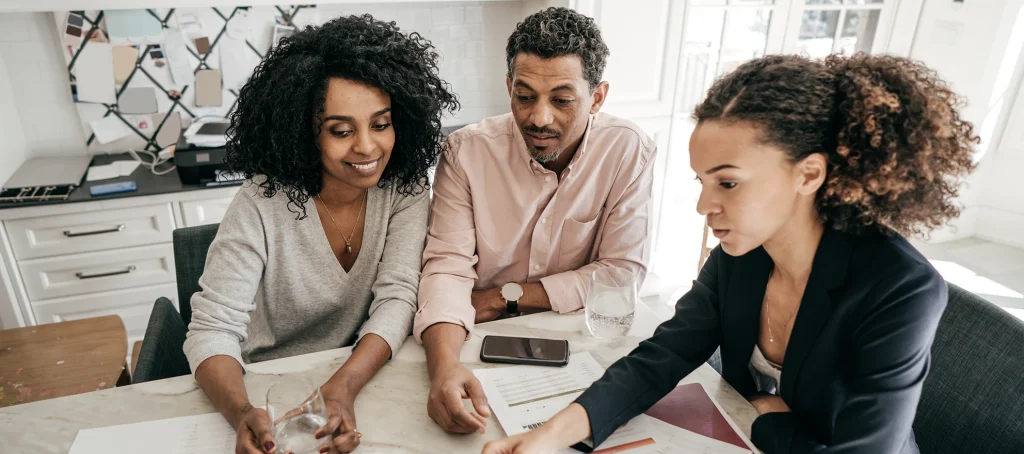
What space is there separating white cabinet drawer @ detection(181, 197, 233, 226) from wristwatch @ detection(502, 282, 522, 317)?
149 centimetres

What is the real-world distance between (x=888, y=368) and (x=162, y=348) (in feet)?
4.76

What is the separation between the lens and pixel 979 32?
326 cm

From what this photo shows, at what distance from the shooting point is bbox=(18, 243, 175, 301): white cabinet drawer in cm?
244

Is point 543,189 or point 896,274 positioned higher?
point 896,274

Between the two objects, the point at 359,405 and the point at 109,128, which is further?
the point at 109,128

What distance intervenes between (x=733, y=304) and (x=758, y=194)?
287 millimetres

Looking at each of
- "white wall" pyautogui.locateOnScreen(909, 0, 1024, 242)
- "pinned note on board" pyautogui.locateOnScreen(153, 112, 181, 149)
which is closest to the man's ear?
"pinned note on board" pyautogui.locateOnScreen(153, 112, 181, 149)

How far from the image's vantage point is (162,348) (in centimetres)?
145

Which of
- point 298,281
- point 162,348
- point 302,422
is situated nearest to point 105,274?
point 162,348

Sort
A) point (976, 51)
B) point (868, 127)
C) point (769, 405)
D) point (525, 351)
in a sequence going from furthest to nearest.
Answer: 1. point (976, 51)
2. point (525, 351)
3. point (769, 405)
4. point (868, 127)

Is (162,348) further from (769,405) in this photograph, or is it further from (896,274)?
(896,274)

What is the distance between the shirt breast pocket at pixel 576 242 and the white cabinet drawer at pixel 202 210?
4.92 ft

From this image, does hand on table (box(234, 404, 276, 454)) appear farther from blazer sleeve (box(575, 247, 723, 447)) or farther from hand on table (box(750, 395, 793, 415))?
hand on table (box(750, 395, 793, 415))

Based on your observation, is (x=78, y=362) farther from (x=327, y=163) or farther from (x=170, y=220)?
(x=327, y=163)
